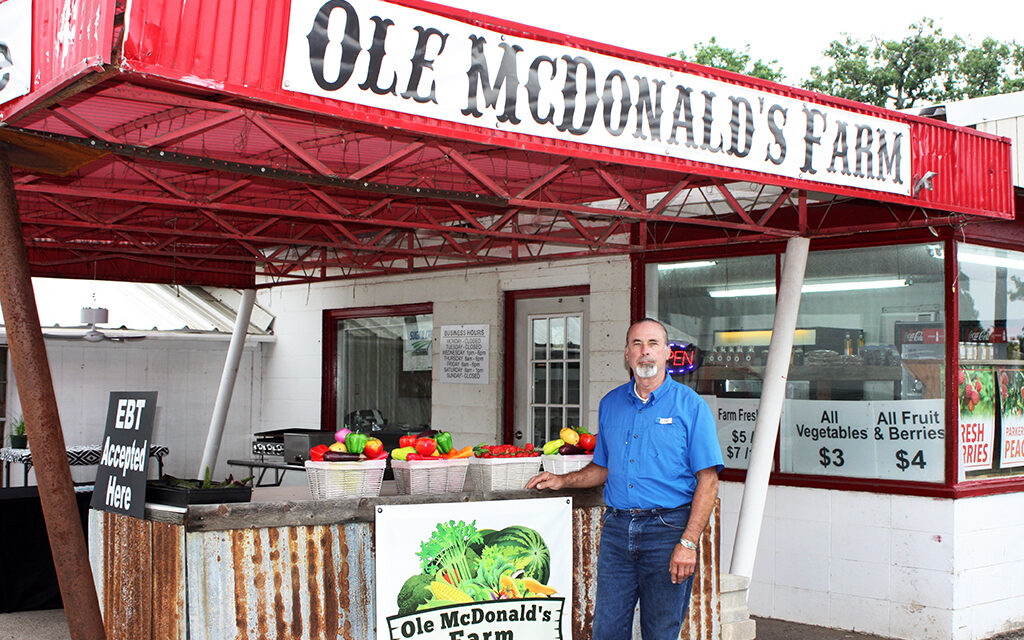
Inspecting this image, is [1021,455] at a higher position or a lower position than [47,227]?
lower

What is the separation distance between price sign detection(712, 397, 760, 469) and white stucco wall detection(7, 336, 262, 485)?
7.91 meters

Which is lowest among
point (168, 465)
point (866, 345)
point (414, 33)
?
point (168, 465)

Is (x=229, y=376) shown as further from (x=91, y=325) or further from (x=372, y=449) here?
(x=372, y=449)

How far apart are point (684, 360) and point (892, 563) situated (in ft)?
7.91

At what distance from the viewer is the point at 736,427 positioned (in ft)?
28.7

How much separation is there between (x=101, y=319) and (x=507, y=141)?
989 centimetres

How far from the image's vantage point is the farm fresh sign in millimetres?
4039

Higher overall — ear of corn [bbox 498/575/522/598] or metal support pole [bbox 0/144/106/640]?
metal support pole [bbox 0/144/106/640]

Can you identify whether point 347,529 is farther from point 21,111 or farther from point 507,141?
point 21,111

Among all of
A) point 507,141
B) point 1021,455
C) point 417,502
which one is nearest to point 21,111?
point 507,141

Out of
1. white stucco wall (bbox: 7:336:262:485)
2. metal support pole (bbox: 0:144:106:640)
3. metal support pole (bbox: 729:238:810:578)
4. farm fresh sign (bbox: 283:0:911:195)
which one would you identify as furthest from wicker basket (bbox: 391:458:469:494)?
white stucco wall (bbox: 7:336:262:485)

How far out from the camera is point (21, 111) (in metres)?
4.36

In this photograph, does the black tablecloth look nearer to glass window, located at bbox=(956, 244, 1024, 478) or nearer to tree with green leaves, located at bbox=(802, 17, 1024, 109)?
glass window, located at bbox=(956, 244, 1024, 478)

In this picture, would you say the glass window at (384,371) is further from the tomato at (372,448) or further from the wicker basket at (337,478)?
the wicker basket at (337,478)
